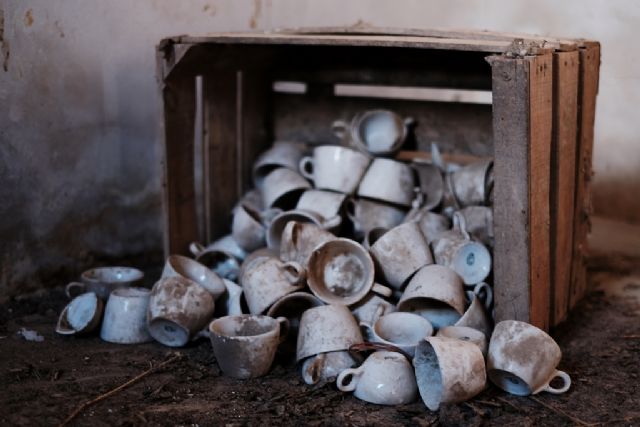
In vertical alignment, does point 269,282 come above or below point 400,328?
above

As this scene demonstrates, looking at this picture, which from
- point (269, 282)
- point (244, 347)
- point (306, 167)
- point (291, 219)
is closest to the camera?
point (244, 347)

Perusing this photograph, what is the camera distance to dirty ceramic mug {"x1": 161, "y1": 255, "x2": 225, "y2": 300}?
370 cm

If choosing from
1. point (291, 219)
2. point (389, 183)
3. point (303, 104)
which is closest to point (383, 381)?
point (291, 219)

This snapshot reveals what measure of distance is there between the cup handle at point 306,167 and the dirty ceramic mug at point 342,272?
2.62 ft

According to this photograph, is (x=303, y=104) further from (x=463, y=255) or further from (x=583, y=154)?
(x=583, y=154)

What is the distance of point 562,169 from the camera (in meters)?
3.57

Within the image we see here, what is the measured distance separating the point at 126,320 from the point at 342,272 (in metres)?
0.92

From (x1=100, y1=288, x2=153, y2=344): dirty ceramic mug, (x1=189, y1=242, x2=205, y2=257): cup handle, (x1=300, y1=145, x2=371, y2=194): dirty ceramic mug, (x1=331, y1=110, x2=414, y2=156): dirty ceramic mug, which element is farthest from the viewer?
(x1=331, y1=110, x2=414, y2=156): dirty ceramic mug

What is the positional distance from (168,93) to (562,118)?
69.7 inches

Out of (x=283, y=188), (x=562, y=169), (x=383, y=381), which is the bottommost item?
(x=383, y=381)

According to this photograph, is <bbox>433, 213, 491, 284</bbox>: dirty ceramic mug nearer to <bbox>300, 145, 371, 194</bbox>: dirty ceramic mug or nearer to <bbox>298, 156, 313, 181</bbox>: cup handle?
<bbox>300, 145, 371, 194</bbox>: dirty ceramic mug

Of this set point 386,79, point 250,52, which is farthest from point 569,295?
point 250,52

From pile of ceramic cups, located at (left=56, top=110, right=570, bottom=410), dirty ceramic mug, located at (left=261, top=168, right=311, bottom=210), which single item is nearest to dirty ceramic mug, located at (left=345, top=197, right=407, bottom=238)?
pile of ceramic cups, located at (left=56, top=110, right=570, bottom=410)

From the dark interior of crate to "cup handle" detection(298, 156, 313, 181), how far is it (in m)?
0.41
